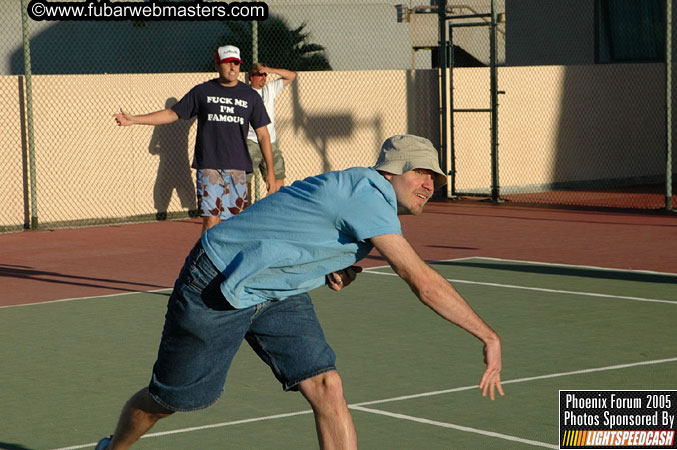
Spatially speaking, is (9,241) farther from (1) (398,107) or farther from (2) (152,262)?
(1) (398,107)

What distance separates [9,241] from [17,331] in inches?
247

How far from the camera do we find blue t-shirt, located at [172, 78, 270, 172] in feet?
33.4

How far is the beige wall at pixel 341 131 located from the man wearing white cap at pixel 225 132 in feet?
20.9

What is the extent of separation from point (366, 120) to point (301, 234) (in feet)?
48.0

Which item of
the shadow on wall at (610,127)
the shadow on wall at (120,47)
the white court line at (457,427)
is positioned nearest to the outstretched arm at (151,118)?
the white court line at (457,427)

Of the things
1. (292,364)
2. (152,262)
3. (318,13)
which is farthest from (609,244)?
(318,13)

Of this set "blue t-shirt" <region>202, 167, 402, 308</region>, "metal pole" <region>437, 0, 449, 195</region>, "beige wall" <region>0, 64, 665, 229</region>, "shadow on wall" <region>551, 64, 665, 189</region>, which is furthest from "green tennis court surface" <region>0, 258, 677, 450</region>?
"shadow on wall" <region>551, 64, 665, 189</region>

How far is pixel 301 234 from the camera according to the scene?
15.0ft

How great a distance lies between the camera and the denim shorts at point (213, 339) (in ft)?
15.7

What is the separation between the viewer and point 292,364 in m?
4.95

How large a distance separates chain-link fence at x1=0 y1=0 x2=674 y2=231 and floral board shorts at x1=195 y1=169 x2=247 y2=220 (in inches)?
251

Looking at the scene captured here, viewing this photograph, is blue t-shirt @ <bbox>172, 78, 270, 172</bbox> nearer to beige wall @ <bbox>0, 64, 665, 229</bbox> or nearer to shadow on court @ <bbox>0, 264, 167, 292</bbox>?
shadow on court @ <bbox>0, 264, 167, 292</bbox>

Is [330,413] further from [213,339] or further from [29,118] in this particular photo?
[29,118]

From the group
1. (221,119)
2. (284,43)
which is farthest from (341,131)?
(284,43)
